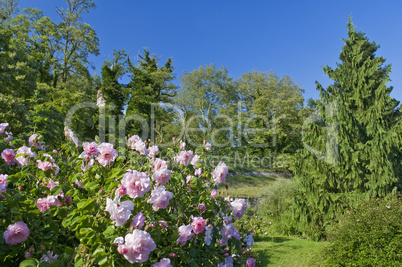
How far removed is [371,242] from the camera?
4.43 metres

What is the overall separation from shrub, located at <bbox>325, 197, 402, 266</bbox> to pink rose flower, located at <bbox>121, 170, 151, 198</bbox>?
182 inches

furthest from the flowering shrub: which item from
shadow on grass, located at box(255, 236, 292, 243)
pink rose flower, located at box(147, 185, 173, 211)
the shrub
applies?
shadow on grass, located at box(255, 236, 292, 243)

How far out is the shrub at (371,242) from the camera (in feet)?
13.7

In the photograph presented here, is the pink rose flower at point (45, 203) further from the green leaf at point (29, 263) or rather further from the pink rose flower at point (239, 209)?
the pink rose flower at point (239, 209)

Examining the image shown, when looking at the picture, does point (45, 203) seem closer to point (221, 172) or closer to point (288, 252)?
point (221, 172)

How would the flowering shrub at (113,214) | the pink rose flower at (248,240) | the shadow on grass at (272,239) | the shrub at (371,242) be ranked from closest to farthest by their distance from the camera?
1. the flowering shrub at (113,214)
2. the pink rose flower at (248,240)
3. the shrub at (371,242)
4. the shadow on grass at (272,239)

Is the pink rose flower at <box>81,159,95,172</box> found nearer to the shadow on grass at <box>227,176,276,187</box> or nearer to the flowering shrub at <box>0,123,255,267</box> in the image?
the flowering shrub at <box>0,123,255,267</box>

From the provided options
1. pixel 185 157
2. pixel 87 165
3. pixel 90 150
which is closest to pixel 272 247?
pixel 185 157

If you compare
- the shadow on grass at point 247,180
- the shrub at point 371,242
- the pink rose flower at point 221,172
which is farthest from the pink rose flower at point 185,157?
the shadow on grass at point 247,180

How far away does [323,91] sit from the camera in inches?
366

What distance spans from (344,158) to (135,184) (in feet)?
29.6

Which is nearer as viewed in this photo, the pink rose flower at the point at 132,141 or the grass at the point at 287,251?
the pink rose flower at the point at 132,141

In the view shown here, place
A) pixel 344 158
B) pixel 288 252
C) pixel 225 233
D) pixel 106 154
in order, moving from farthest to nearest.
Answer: pixel 344 158 < pixel 288 252 < pixel 225 233 < pixel 106 154

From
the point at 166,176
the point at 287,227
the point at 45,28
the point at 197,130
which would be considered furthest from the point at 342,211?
the point at 45,28
